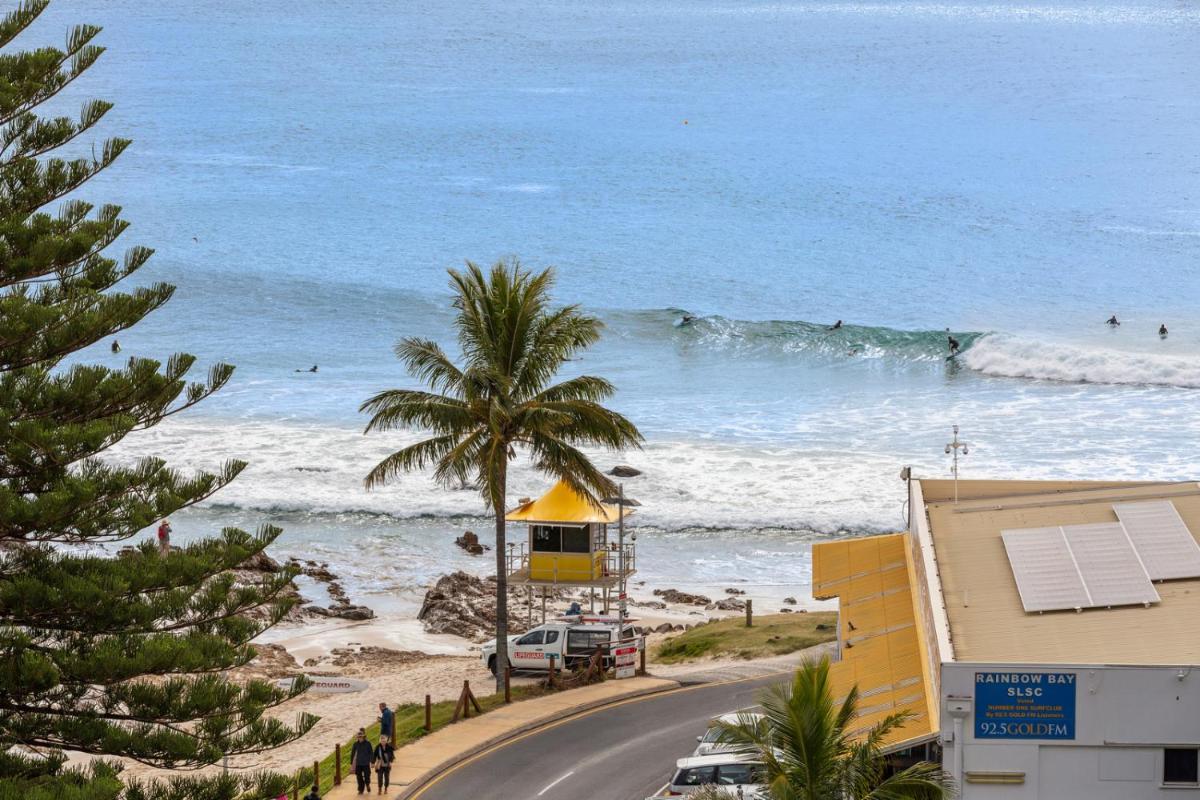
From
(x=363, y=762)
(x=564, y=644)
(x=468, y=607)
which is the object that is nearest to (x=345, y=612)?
(x=468, y=607)

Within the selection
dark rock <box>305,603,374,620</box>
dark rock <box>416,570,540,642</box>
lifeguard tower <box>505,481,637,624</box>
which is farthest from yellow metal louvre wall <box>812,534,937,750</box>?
dark rock <box>305,603,374,620</box>

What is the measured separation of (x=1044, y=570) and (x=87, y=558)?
10.6m

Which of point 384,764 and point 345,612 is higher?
point 345,612

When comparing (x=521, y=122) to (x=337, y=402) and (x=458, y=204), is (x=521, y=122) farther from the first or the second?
(x=337, y=402)

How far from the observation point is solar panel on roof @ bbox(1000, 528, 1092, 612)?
1812 centimetres

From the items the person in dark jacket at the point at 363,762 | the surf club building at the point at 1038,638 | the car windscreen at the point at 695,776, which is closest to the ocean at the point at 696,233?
the person in dark jacket at the point at 363,762

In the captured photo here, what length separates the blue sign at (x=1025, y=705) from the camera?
51.5 feet

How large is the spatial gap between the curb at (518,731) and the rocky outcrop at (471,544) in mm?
14310

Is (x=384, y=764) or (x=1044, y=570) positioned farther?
(x=384, y=764)

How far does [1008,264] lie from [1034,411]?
28797mm

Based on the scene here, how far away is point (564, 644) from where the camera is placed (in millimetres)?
27109

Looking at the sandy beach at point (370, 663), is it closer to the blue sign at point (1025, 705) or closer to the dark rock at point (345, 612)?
the dark rock at point (345, 612)

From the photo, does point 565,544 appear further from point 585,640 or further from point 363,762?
point 363,762

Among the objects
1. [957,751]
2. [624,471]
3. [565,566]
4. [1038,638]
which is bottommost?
[957,751]
